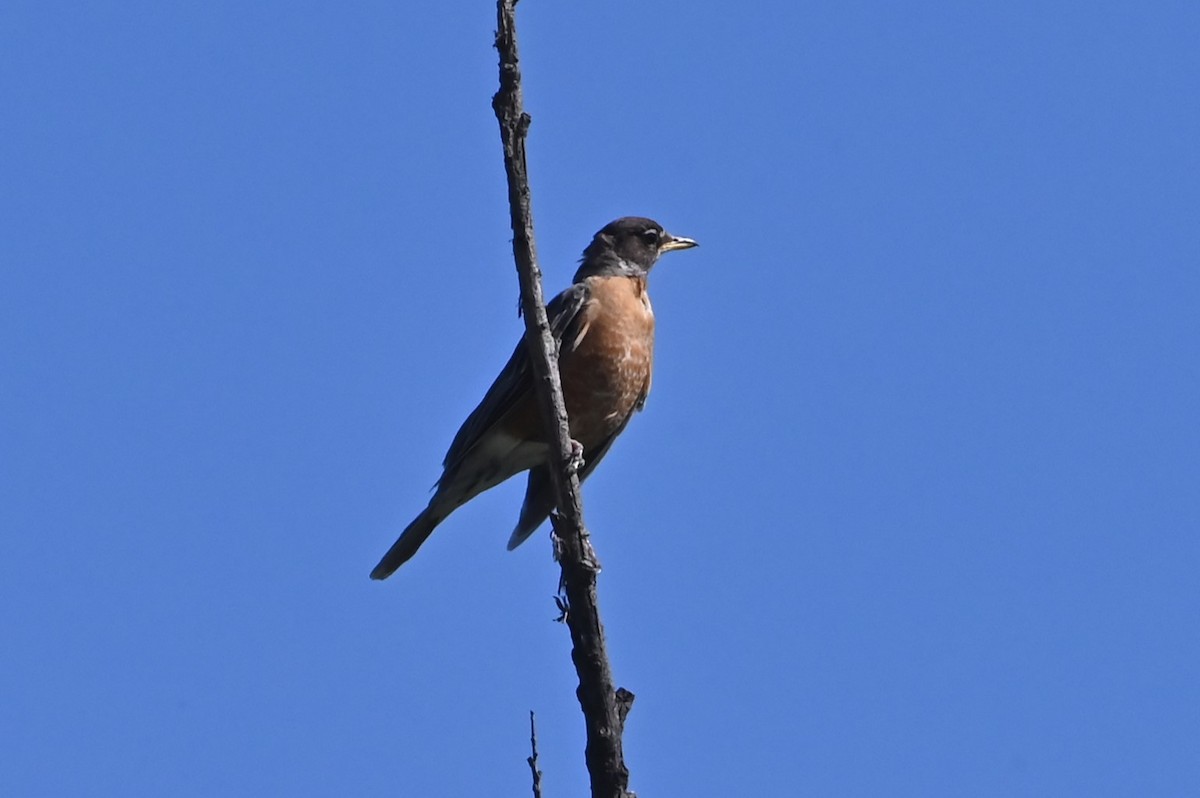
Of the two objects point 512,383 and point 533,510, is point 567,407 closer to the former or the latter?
point 512,383

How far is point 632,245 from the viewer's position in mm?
9031

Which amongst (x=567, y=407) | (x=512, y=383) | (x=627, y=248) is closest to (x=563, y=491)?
(x=512, y=383)

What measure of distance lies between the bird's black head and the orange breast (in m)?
0.49

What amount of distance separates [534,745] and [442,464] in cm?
377

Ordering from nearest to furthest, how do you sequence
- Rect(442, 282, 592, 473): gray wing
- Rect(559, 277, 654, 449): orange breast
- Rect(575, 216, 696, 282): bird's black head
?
Rect(442, 282, 592, 473): gray wing
Rect(559, 277, 654, 449): orange breast
Rect(575, 216, 696, 282): bird's black head

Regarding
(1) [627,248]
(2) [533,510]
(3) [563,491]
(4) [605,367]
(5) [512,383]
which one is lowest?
(3) [563,491]

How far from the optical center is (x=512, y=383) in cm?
757

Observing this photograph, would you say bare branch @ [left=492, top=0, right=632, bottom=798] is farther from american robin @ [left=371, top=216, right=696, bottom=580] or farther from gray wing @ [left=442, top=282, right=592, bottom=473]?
american robin @ [left=371, top=216, right=696, bottom=580]

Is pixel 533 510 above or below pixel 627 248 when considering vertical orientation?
below

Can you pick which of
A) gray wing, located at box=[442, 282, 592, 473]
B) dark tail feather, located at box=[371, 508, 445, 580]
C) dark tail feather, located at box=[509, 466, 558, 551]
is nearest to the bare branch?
gray wing, located at box=[442, 282, 592, 473]

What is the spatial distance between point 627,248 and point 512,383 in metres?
1.75

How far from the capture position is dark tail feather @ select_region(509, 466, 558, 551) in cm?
762

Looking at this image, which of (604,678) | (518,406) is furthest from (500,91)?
(518,406)

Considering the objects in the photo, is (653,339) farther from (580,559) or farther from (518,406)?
(580,559)
